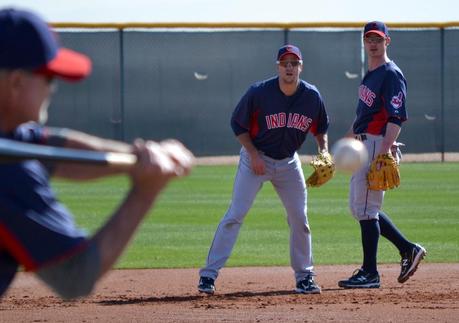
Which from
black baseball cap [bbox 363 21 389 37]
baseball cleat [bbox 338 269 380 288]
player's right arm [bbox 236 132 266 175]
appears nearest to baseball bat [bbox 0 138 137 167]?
player's right arm [bbox 236 132 266 175]

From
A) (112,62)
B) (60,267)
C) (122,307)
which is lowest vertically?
(122,307)

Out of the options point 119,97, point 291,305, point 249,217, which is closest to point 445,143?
point 119,97

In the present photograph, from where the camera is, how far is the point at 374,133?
8133 mm

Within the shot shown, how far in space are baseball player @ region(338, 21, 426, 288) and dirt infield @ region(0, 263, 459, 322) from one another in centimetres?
18

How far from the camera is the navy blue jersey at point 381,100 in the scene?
313 inches

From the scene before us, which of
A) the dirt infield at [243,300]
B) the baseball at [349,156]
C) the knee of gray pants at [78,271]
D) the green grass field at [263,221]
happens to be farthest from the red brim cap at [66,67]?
the green grass field at [263,221]

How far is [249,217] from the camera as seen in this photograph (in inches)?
505

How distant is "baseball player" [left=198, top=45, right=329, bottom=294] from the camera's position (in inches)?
309

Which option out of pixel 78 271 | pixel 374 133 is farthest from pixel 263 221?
pixel 78 271

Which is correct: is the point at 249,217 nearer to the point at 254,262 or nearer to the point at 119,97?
the point at 254,262

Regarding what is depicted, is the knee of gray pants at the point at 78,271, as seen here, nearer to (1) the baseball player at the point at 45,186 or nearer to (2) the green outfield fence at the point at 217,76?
(1) the baseball player at the point at 45,186

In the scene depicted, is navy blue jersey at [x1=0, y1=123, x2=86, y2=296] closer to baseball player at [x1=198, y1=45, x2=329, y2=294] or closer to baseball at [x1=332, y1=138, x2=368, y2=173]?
baseball at [x1=332, y1=138, x2=368, y2=173]

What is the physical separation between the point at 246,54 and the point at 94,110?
3.39m

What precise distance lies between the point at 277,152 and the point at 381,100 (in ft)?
2.85
